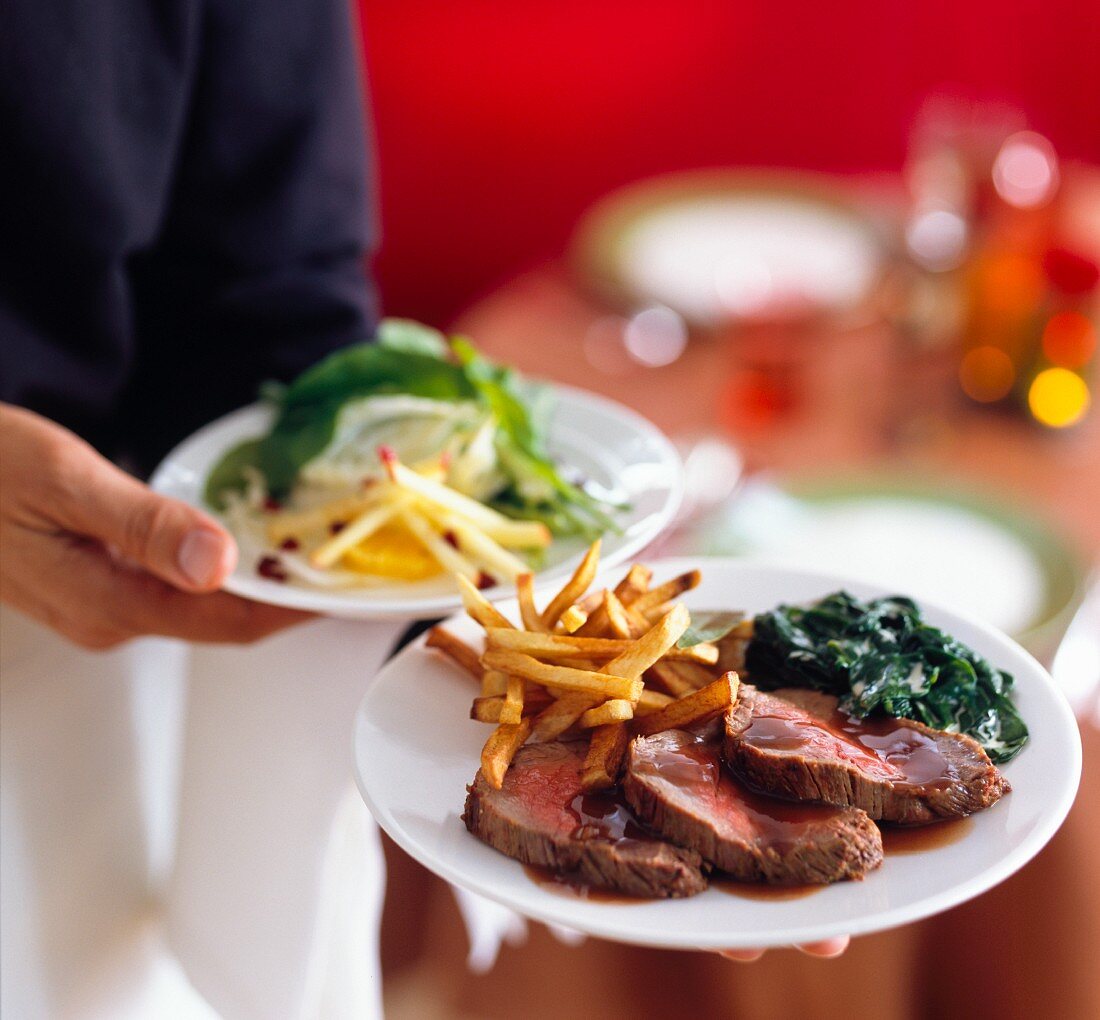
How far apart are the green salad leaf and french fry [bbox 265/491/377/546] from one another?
0.47ft

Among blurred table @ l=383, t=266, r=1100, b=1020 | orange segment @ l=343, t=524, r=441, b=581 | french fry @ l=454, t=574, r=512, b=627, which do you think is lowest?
blurred table @ l=383, t=266, r=1100, b=1020

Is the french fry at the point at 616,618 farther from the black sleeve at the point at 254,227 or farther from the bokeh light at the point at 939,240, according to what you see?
the bokeh light at the point at 939,240

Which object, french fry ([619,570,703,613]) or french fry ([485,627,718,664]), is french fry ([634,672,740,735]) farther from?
french fry ([619,570,703,613])

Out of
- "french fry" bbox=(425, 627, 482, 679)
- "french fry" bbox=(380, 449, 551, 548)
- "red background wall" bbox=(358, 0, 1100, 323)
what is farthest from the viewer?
"red background wall" bbox=(358, 0, 1100, 323)

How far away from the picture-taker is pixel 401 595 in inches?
63.4

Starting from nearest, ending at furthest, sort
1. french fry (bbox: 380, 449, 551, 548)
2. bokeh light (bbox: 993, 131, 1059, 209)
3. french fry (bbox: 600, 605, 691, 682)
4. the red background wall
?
1. french fry (bbox: 600, 605, 691, 682)
2. french fry (bbox: 380, 449, 551, 548)
3. bokeh light (bbox: 993, 131, 1059, 209)
4. the red background wall

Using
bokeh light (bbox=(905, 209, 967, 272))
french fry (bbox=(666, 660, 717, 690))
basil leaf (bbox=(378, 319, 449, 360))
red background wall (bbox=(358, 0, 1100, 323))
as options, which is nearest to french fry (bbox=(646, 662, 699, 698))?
french fry (bbox=(666, 660, 717, 690))

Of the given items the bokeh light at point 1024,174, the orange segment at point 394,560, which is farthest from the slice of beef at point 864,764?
the bokeh light at point 1024,174

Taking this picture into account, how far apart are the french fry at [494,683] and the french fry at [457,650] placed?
2.0 inches

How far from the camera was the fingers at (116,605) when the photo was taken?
5.47 ft

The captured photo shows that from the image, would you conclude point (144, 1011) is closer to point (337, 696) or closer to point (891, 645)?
point (337, 696)

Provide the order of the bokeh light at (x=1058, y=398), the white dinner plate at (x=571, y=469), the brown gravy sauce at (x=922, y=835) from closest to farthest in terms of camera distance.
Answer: the brown gravy sauce at (x=922, y=835), the white dinner plate at (x=571, y=469), the bokeh light at (x=1058, y=398)

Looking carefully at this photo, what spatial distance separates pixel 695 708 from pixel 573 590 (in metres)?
0.22

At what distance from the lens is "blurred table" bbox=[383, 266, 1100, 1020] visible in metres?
1.80
